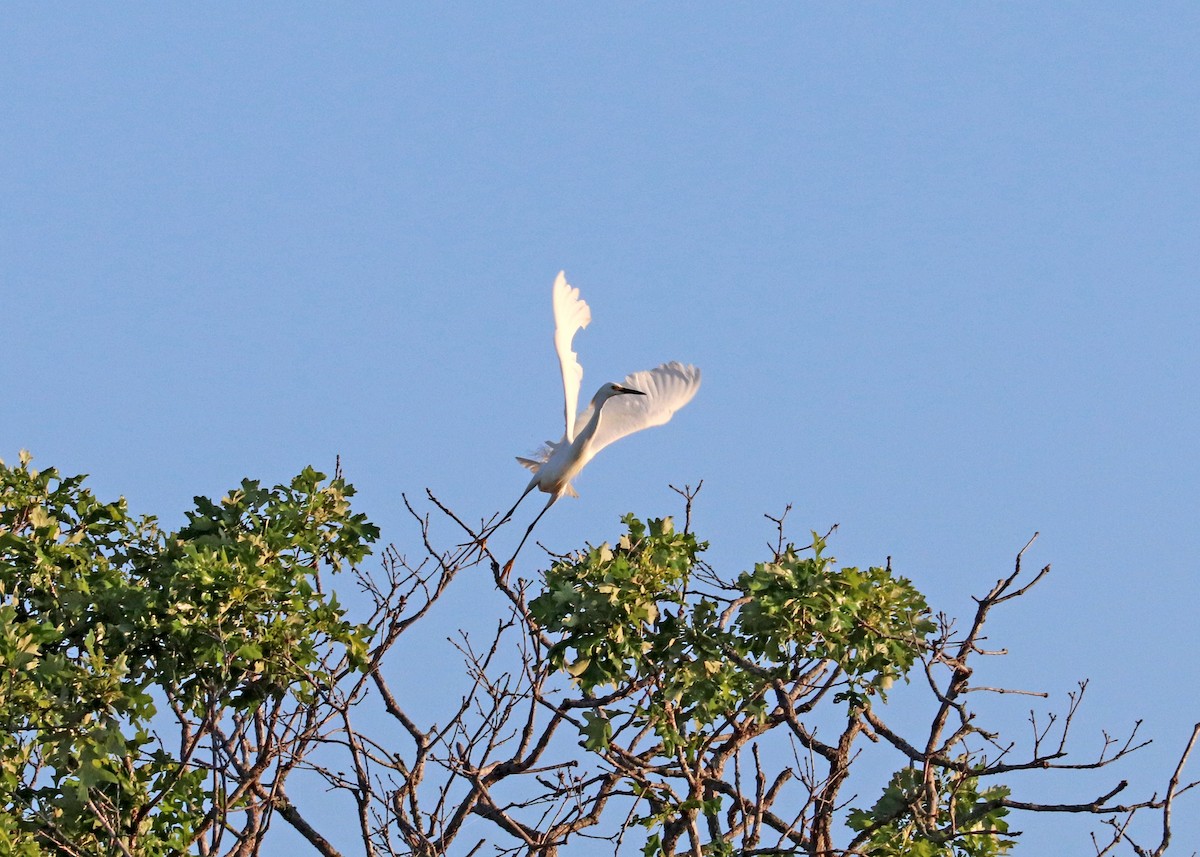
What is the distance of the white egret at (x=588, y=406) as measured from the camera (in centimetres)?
996

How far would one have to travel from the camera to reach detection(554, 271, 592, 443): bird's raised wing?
986cm

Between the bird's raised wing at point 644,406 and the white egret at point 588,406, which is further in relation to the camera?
the bird's raised wing at point 644,406

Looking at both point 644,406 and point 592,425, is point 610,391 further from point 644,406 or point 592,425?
point 644,406

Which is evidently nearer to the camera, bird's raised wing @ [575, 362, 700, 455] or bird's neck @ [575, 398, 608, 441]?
bird's neck @ [575, 398, 608, 441]

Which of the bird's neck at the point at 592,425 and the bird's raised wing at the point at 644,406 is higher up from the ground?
the bird's raised wing at the point at 644,406

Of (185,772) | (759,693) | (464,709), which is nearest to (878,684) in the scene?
(759,693)

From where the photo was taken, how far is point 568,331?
9.97m

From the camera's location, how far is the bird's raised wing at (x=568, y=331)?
9.86 meters

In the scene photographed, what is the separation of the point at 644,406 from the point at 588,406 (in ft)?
1.32

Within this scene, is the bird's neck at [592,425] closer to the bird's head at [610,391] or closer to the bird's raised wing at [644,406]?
the bird's head at [610,391]

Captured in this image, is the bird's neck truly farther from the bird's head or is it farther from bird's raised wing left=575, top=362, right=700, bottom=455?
bird's raised wing left=575, top=362, right=700, bottom=455

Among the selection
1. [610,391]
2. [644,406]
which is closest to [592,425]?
[610,391]

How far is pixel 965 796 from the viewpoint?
26.3ft

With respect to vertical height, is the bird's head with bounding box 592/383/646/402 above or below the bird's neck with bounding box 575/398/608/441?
above
